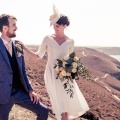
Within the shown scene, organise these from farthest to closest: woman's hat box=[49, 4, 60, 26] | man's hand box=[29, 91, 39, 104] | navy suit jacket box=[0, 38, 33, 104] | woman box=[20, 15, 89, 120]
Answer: woman box=[20, 15, 89, 120], woman's hat box=[49, 4, 60, 26], man's hand box=[29, 91, 39, 104], navy suit jacket box=[0, 38, 33, 104]

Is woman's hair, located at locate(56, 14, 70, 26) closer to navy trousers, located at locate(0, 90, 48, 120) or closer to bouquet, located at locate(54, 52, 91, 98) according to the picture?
bouquet, located at locate(54, 52, 91, 98)

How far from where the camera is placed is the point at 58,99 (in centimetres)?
598

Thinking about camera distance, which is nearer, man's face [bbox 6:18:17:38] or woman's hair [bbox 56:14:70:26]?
man's face [bbox 6:18:17:38]

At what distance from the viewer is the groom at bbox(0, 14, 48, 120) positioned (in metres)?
4.67

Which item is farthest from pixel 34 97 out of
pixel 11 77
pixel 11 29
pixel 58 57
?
pixel 58 57

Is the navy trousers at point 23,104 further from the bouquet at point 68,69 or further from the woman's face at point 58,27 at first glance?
the woman's face at point 58,27

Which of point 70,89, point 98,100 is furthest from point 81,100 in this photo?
point 98,100

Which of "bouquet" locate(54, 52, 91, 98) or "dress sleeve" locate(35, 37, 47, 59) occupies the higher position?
"dress sleeve" locate(35, 37, 47, 59)

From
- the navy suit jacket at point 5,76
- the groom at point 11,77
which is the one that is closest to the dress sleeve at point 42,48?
the groom at point 11,77

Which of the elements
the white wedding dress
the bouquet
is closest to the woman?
the white wedding dress

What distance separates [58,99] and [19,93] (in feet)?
4.37

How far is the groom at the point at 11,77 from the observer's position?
184 inches

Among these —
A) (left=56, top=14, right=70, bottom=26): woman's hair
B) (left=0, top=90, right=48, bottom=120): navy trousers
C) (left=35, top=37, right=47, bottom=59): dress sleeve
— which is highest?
(left=56, top=14, right=70, bottom=26): woman's hair

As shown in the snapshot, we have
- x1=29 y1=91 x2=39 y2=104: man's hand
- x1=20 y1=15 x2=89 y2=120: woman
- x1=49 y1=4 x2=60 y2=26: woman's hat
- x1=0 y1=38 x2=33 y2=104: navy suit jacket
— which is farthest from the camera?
x1=20 y1=15 x2=89 y2=120: woman
